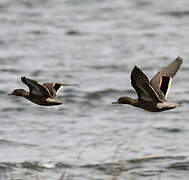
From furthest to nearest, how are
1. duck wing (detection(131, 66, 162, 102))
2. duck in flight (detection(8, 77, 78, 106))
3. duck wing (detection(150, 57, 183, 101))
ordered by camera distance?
duck wing (detection(150, 57, 183, 101)), duck in flight (detection(8, 77, 78, 106)), duck wing (detection(131, 66, 162, 102))

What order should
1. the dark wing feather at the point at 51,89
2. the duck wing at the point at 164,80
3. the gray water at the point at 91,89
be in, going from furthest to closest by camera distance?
the gray water at the point at 91,89 → the duck wing at the point at 164,80 → the dark wing feather at the point at 51,89

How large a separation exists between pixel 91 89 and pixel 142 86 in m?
11.9

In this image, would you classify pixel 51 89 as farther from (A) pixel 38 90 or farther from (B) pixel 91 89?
(B) pixel 91 89

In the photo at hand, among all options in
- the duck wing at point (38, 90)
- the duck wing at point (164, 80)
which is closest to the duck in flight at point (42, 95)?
the duck wing at point (38, 90)

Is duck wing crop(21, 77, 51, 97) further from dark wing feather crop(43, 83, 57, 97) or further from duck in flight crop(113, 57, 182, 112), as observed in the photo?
duck in flight crop(113, 57, 182, 112)

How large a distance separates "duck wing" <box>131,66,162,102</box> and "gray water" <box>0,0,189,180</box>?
2.99ft

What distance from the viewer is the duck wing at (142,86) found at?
31.2ft

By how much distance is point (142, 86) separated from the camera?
386 inches

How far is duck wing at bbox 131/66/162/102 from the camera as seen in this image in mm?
9516

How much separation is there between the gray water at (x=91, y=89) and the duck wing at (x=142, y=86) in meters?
0.91

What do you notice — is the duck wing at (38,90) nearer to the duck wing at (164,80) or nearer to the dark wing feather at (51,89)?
the dark wing feather at (51,89)

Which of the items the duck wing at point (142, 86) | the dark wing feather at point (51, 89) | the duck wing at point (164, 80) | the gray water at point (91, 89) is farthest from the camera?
the gray water at point (91, 89)

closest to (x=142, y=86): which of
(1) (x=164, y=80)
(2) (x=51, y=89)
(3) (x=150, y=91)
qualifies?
(3) (x=150, y=91)

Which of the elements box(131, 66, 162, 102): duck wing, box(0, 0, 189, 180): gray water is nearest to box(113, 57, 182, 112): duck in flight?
box(131, 66, 162, 102): duck wing
